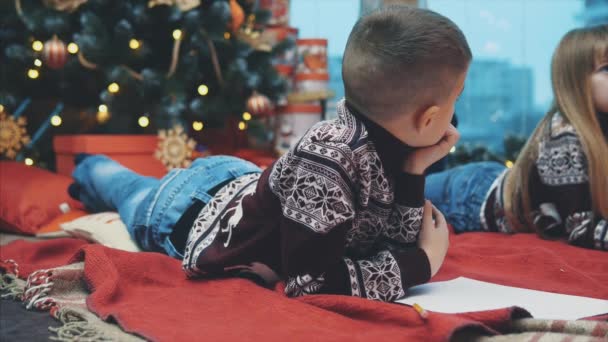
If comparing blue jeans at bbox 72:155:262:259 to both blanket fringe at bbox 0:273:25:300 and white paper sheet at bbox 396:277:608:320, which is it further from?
white paper sheet at bbox 396:277:608:320

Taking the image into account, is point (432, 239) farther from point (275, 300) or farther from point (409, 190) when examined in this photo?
point (275, 300)

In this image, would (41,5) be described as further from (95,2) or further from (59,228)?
(59,228)

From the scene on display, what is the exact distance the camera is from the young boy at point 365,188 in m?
0.80

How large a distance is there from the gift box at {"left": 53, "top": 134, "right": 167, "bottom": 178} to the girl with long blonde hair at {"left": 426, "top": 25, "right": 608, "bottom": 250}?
1145mm

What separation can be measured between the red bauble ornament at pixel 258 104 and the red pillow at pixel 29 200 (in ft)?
2.33

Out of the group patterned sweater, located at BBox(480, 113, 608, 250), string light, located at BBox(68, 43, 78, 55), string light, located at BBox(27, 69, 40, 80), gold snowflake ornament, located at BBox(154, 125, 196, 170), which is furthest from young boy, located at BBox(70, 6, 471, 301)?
string light, located at BBox(27, 69, 40, 80)

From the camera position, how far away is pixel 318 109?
2.57 m

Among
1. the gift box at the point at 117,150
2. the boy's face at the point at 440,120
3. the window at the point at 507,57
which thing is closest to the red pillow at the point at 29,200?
the gift box at the point at 117,150

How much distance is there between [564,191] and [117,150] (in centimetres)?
138

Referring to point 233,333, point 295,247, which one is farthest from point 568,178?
point 233,333

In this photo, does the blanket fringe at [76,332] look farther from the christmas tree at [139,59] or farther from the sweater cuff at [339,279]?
the christmas tree at [139,59]

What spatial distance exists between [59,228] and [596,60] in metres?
1.30

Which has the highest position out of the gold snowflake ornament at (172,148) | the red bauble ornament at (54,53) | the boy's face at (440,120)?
the boy's face at (440,120)

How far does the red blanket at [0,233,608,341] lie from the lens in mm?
749
